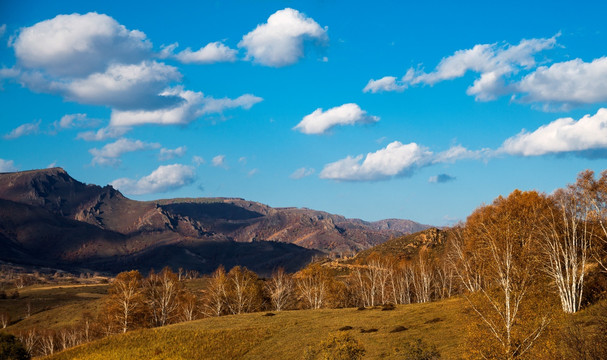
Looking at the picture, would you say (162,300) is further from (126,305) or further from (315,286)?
(315,286)

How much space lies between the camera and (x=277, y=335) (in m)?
72.1

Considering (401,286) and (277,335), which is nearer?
(277,335)

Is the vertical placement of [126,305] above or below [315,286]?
above

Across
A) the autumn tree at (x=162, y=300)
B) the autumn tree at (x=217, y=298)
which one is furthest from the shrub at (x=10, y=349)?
the autumn tree at (x=217, y=298)

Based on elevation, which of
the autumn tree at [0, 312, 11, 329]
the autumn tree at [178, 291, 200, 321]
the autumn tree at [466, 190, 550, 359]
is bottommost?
the autumn tree at [0, 312, 11, 329]

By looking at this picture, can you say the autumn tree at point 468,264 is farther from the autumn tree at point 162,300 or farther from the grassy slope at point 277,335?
the autumn tree at point 162,300

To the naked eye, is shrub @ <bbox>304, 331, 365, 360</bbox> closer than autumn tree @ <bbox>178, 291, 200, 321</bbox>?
Yes

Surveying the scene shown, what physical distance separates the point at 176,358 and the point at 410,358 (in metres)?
38.3

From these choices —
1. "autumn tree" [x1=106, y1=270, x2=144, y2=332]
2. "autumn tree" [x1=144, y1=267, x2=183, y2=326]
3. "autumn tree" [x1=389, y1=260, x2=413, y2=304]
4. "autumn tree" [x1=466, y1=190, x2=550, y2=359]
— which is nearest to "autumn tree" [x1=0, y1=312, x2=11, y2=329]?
"autumn tree" [x1=144, y1=267, x2=183, y2=326]

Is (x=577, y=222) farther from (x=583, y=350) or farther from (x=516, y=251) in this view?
(x=583, y=350)

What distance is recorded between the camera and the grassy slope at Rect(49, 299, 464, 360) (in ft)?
198

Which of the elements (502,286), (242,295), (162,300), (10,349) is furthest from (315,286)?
(502,286)

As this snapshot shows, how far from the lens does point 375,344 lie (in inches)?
2290

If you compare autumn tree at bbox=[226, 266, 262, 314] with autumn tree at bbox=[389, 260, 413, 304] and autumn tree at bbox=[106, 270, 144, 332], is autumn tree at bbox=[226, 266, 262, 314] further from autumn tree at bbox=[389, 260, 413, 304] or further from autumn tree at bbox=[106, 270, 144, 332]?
autumn tree at bbox=[389, 260, 413, 304]
